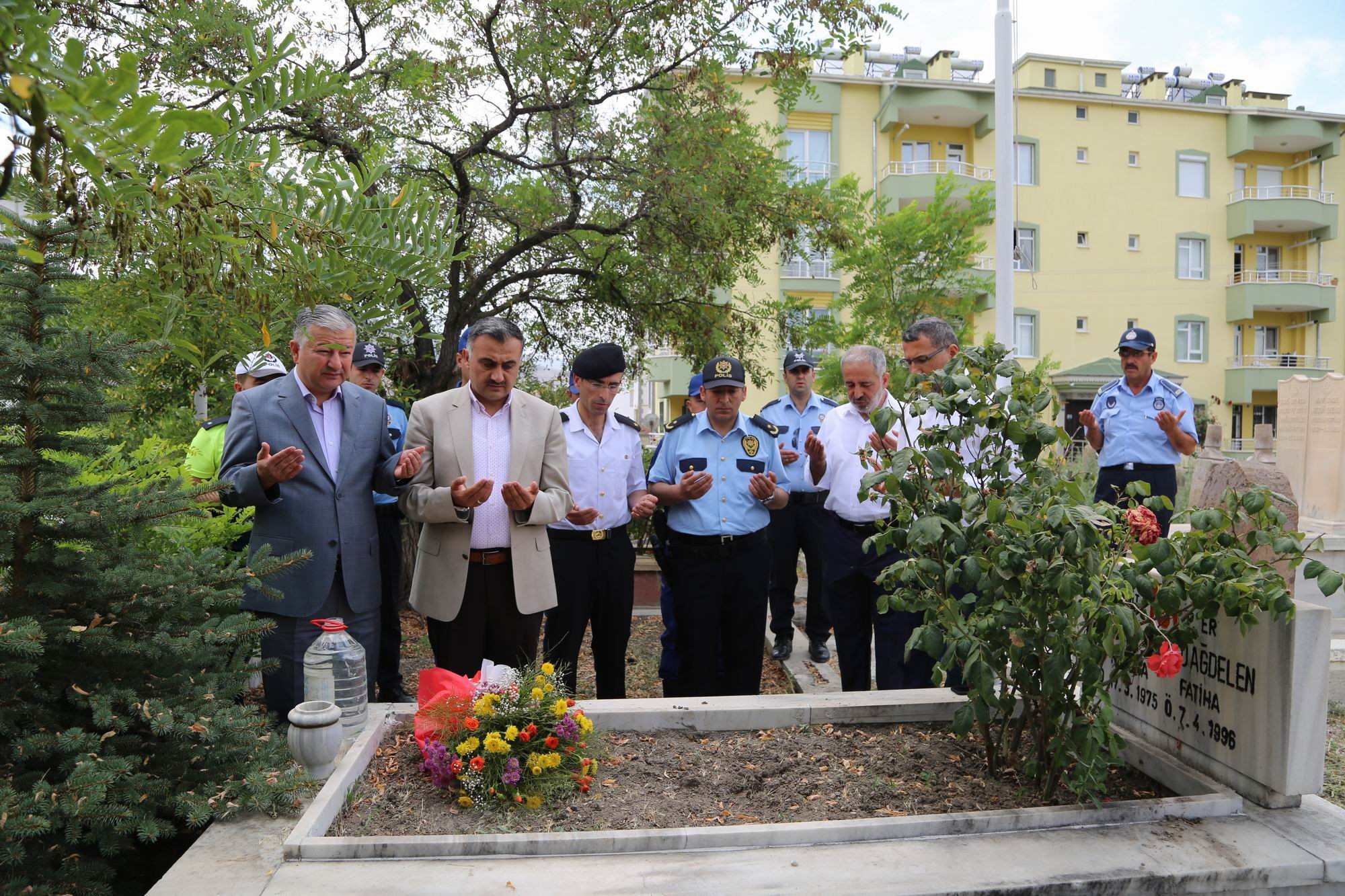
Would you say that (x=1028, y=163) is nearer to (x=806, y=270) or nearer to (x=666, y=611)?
(x=806, y=270)

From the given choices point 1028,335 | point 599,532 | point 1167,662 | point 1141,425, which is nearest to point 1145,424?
point 1141,425

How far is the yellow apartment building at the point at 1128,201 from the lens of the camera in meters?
27.3

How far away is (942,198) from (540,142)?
1216 centimetres

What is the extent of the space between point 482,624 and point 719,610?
135 cm

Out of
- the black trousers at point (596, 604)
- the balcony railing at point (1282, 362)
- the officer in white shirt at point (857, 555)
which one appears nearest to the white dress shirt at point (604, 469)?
the black trousers at point (596, 604)

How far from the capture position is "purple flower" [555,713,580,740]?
2949 mm

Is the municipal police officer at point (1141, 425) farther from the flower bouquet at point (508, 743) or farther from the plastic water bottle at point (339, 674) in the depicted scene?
the plastic water bottle at point (339, 674)

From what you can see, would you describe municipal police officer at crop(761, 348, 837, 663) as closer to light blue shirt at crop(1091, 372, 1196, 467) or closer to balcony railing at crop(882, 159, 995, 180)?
light blue shirt at crop(1091, 372, 1196, 467)

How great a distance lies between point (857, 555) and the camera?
4.64m

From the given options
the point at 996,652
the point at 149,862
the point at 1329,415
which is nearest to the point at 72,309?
the point at 149,862

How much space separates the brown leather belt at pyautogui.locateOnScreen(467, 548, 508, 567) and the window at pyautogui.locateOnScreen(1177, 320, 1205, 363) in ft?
106

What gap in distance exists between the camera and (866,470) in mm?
4746

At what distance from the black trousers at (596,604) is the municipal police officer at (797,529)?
2224 mm

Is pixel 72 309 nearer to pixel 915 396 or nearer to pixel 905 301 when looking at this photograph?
pixel 915 396
